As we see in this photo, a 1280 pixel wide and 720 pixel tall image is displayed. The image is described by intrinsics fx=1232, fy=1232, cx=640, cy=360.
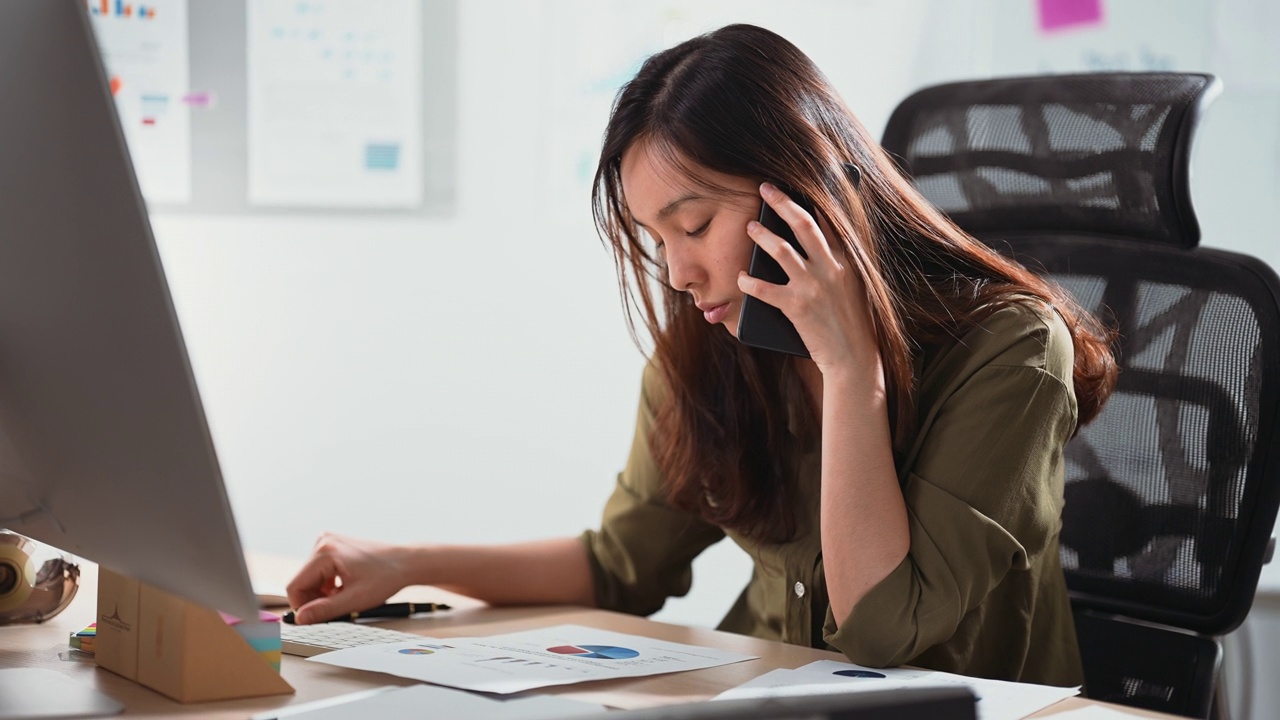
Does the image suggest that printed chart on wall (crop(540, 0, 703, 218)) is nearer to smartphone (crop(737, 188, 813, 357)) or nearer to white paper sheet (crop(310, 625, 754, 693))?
smartphone (crop(737, 188, 813, 357))

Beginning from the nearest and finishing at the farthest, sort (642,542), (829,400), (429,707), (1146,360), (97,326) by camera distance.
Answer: (97,326), (429,707), (829,400), (1146,360), (642,542)

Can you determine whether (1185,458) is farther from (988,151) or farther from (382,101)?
(382,101)

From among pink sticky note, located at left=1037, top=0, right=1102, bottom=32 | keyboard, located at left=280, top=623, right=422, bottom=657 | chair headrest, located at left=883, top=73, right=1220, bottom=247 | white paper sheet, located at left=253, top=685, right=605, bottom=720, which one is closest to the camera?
white paper sheet, located at left=253, top=685, right=605, bottom=720

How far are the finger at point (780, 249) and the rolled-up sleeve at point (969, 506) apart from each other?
18 cm

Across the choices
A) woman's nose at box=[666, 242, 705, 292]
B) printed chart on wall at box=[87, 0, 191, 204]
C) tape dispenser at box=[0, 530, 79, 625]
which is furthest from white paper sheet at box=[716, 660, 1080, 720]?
printed chart on wall at box=[87, 0, 191, 204]

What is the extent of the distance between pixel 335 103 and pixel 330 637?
62.2 inches

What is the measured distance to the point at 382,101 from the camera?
238cm

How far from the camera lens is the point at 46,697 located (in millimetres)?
804

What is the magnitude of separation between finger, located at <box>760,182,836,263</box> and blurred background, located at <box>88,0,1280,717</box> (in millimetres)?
1295

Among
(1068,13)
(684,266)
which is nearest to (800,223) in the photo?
(684,266)

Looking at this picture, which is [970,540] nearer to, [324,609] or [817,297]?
[817,297]

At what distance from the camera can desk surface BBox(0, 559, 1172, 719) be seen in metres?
0.82

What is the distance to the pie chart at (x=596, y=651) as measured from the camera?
0.96m

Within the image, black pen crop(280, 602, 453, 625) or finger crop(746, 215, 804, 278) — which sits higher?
finger crop(746, 215, 804, 278)
